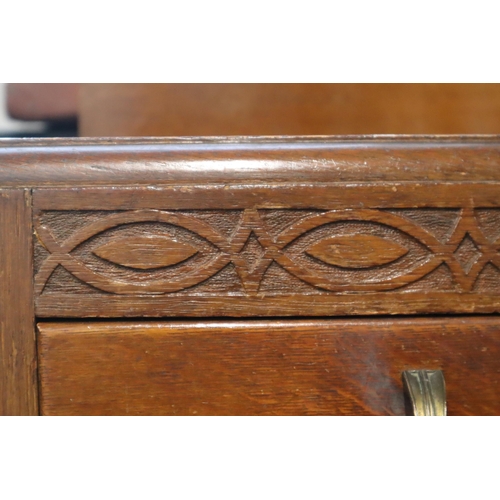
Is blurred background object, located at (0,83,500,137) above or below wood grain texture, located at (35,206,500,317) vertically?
above

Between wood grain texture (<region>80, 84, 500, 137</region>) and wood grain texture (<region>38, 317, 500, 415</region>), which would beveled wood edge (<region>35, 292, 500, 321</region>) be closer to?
wood grain texture (<region>38, 317, 500, 415</region>)

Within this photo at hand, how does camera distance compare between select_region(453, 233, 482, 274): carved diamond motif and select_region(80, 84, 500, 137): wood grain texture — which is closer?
select_region(453, 233, 482, 274): carved diamond motif

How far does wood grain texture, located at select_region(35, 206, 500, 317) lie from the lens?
412mm

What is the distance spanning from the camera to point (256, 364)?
0.42 meters

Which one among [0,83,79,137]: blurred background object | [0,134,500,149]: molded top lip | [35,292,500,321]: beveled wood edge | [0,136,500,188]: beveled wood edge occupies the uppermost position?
[0,83,79,137]: blurred background object

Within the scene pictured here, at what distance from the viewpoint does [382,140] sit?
1.35 feet

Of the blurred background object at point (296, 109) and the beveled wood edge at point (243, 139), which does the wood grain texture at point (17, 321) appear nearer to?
the beveled wood edge at point (243, 139)

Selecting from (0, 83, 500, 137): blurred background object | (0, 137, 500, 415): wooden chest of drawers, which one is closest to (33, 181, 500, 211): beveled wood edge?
(0, 137, 500, 415): wooden chest of drawers

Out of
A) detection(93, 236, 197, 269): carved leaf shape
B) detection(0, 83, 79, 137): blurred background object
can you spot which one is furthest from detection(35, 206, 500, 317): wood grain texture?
detection(0, 83, 79, 137): blurred background object

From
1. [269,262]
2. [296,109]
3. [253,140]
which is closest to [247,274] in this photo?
[269,262]

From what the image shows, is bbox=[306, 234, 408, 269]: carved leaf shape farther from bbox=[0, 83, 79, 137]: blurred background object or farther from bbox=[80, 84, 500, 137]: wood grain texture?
bbox=[0, 83, 79, 137]: blurred background object

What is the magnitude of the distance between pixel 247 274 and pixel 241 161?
105mm

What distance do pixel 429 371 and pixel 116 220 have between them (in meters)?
0.32

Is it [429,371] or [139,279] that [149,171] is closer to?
[139,279]
